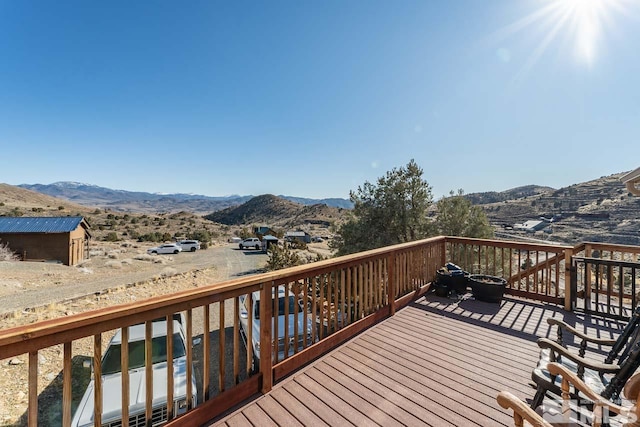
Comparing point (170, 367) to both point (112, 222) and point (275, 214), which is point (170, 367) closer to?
point (112, 222)

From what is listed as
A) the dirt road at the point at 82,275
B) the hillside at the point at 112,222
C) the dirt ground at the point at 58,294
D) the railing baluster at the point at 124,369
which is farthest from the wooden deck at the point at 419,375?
the hillside at the point at 112,222

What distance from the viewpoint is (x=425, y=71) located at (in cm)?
874

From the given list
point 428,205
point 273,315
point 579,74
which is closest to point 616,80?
point 579,74

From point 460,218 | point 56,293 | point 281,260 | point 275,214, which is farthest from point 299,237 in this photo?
point 275,214

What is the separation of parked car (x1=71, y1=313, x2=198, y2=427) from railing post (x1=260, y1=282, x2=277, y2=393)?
668mm

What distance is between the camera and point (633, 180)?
9.39 ft

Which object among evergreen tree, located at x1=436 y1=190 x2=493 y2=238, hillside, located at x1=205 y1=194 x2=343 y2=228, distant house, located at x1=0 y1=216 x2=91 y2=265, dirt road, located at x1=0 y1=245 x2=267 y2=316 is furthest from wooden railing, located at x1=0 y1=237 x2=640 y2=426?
hillside, located at x1=205 y1=194 x2=343 y2=228

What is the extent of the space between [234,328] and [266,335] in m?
0.31

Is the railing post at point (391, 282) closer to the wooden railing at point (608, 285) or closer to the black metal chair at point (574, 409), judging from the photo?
the black metal chair at point (574, 409)

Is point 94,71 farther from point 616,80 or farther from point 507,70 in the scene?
point 616,80

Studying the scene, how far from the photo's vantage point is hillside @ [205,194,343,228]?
2470 inches

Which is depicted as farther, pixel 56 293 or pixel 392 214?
pixel 392 214

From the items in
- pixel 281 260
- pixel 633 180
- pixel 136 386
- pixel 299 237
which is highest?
pixel 633 180

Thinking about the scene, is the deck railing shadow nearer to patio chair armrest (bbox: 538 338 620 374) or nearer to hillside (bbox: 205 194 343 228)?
patio chair armrest (bbox: 538 338 620 374)
